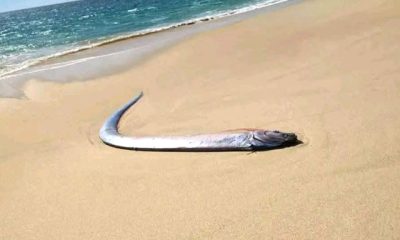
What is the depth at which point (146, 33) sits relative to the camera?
62.6 ft

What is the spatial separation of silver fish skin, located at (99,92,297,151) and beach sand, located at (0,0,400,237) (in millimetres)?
109

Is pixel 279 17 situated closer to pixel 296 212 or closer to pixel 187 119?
pixel 187 119

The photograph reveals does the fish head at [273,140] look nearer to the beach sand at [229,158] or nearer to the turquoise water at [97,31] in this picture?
the beach sand at [229,158]

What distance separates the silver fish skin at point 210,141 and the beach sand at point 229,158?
11cm

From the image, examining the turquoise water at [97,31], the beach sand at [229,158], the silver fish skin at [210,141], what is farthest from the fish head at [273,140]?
the turquoise water at [97,31]

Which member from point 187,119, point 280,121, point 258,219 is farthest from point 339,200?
point 187,119

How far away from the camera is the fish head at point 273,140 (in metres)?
4.35

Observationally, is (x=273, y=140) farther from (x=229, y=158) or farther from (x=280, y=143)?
(x=229, y=158)

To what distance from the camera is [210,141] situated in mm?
4738

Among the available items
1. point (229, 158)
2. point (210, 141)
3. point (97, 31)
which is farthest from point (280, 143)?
point (97, 31)

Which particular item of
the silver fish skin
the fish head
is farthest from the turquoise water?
the fish head

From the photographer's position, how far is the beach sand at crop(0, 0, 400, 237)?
337 centimetres

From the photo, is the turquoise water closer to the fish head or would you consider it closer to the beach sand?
the beach sand

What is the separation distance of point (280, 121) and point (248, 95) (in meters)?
1.30
